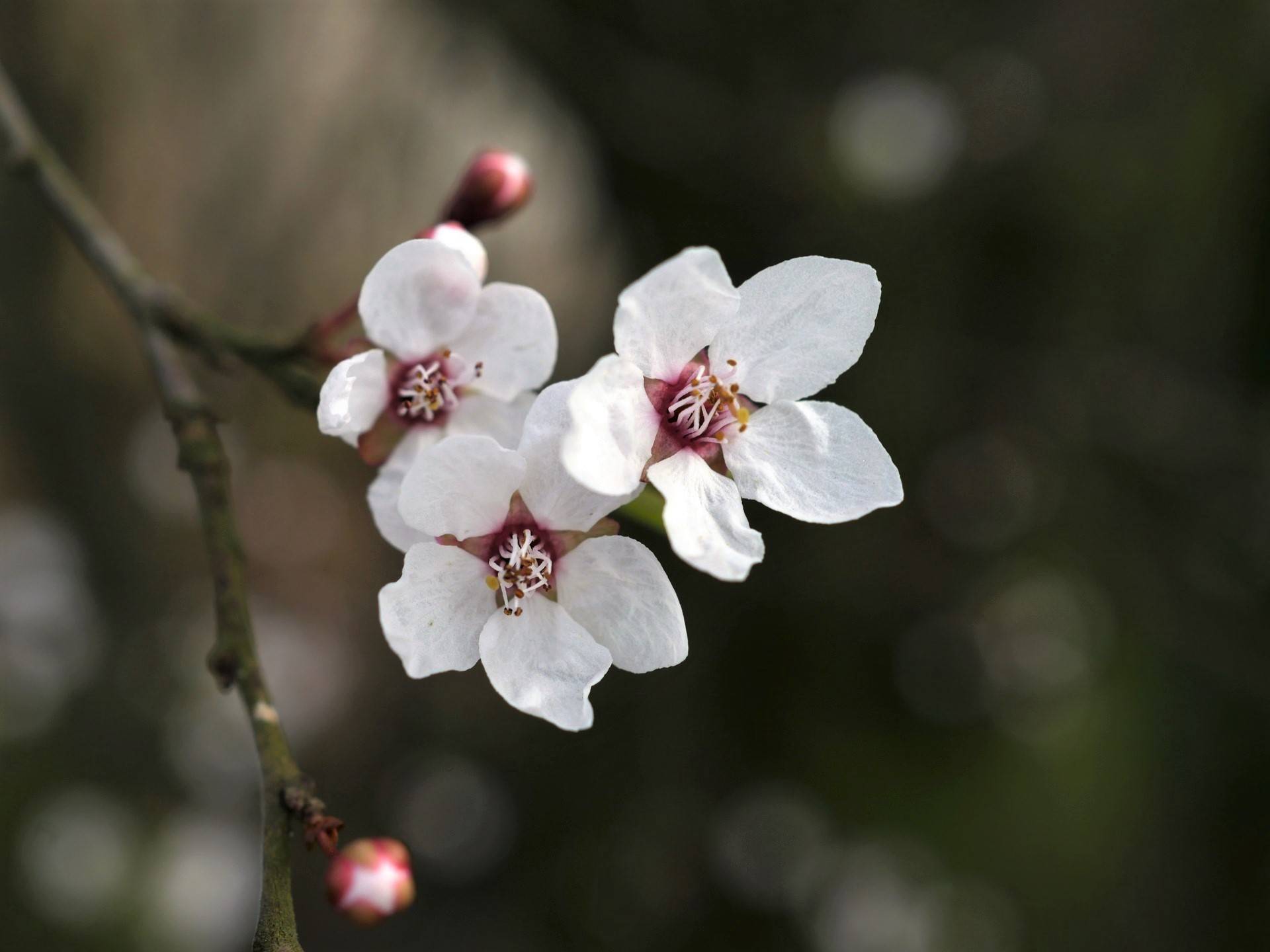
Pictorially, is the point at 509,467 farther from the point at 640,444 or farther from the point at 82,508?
the point at 82,508

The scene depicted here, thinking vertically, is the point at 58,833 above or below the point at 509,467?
below

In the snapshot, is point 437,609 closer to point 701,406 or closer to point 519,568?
point 519,568

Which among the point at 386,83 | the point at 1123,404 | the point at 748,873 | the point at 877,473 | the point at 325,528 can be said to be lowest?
the point at 748,873

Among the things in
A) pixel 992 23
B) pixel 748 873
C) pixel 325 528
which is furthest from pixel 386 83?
pixel 748 873

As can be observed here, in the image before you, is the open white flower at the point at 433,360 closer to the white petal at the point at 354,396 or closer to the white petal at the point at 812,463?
the white petal at the point at 354,396

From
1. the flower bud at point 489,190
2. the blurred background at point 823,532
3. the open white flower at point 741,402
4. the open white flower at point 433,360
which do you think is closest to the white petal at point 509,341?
the open white flower at point 433,360

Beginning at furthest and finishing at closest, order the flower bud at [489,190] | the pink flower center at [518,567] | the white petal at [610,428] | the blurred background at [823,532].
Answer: the blurred background at [823,532] < the flower bud at [489,190] < the pink flower center at [518,567] < the white petal at [610,428]
